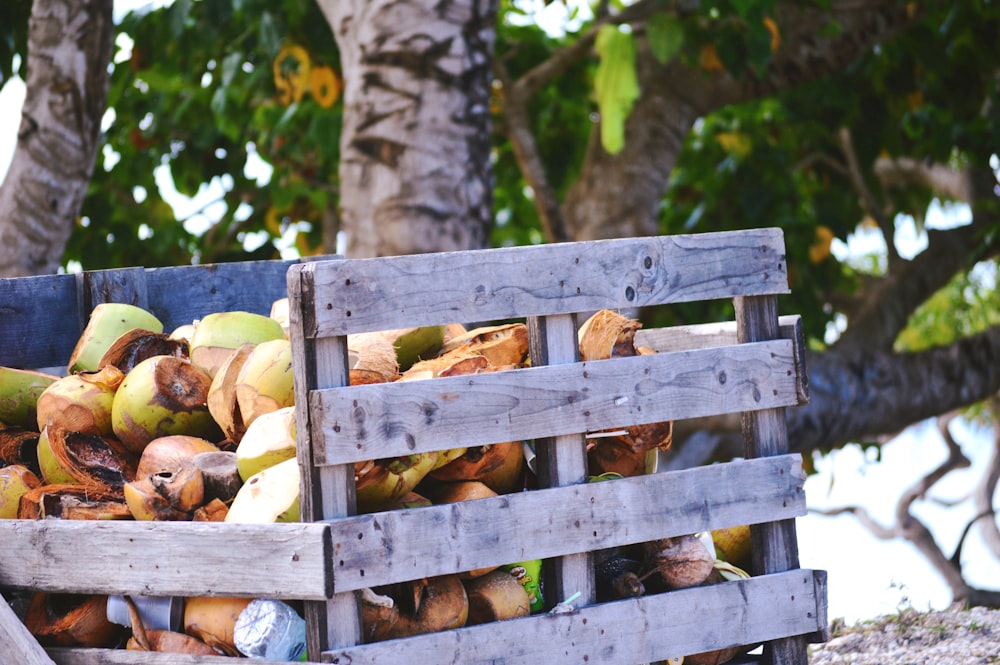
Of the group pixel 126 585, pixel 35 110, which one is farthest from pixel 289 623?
pixel 35 110

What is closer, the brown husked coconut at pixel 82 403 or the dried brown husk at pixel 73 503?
the dried brown husk at pixel 73 503

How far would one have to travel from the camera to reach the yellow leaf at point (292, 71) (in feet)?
17.4

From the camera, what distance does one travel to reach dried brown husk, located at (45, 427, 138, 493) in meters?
2.17

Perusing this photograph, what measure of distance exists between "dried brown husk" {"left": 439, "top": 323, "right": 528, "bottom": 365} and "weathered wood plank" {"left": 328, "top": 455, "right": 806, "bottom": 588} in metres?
0.34

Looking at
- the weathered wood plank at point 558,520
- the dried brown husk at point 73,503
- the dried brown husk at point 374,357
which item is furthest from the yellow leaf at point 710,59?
the dried brown husk at point 73,503

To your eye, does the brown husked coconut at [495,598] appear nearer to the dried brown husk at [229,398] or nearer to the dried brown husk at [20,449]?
the dried brown husk at [229,398]

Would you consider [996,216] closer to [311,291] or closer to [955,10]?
[955,10]

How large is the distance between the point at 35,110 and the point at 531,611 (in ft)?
9.16

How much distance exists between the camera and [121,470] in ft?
7.30

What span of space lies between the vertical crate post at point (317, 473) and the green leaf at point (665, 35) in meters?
2.99

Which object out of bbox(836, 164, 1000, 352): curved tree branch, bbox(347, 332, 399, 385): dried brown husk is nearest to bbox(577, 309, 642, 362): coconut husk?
bbox(347, 332, 399, 385): dried brown husk

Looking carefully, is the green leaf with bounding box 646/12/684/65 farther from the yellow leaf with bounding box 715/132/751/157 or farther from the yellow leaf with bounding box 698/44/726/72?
the yellow leaf with bounding box 715/132/751/157

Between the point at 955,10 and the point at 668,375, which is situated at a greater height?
the point at 955,10

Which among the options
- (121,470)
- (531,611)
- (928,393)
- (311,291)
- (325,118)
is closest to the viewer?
(311,291)
